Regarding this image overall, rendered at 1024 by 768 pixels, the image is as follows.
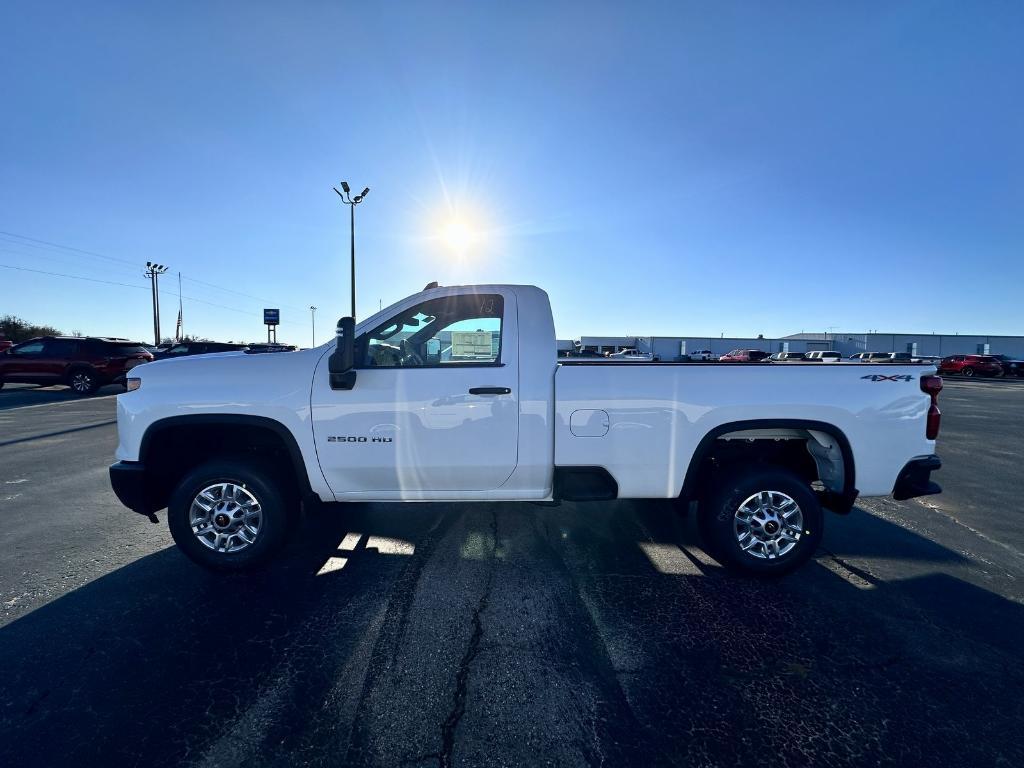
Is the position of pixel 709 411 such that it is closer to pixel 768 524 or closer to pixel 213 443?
pixel 768 524

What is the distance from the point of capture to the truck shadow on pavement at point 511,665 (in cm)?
190

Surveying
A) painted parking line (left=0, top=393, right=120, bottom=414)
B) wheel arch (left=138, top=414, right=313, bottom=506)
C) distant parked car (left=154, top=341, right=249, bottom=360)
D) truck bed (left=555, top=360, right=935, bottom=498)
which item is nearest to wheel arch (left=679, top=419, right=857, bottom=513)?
truck bed (left=555, top=360, right=935, bottom=498)

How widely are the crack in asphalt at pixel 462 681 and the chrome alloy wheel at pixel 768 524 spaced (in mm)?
1900

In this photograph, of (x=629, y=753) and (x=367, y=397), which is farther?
(x=367, y=397)

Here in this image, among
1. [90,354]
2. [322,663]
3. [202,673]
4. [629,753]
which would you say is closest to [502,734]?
[629,753]

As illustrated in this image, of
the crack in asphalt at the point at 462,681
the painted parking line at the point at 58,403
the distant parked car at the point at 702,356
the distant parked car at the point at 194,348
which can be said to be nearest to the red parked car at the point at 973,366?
the distant parked car at the point at 702,356

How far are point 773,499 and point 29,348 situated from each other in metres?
21.5

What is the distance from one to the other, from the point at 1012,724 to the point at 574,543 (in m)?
2.57

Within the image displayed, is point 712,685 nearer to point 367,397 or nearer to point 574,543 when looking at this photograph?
point 574,543

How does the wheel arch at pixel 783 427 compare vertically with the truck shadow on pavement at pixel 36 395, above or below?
above

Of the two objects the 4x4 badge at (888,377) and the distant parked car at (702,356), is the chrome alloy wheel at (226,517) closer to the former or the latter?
the distant parked car at (702,356)

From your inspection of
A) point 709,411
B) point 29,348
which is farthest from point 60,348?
point 709,411

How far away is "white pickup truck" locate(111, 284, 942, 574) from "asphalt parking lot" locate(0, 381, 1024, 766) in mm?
517

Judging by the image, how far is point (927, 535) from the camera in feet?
13.7
